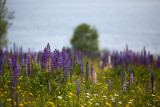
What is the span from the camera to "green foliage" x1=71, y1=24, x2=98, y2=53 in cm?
3019

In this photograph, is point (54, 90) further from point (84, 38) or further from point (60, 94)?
point (84, 38)

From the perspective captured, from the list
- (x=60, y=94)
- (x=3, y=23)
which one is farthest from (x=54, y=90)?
(x=3, y=23)

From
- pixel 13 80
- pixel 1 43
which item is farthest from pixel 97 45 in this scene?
pixel 13 80

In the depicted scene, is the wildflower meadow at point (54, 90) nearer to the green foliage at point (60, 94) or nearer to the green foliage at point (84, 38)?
the green foliage at point (60, 94)

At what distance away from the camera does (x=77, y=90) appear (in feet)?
25.7

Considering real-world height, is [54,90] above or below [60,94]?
above

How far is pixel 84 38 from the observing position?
99.9 ft

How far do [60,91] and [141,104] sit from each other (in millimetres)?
3223

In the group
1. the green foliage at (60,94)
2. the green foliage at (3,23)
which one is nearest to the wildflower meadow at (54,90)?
the green foliage at (60,94)

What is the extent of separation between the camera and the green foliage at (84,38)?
30188 millimetres

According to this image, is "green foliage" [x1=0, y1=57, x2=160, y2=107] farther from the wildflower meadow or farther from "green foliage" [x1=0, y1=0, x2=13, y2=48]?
"green foliage" [x1=0, y1=0, x2=13, y2=48]

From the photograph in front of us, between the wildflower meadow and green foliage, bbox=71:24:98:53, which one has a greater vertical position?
green foliage, bbox=71:24:98:53

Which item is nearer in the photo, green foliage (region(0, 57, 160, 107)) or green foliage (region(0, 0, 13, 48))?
green foliage (region(0, 57, 160, 107))

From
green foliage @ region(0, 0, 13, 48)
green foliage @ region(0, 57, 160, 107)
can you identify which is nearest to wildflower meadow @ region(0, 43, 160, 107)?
green foliage @ region(0, 57, 160, 107)
